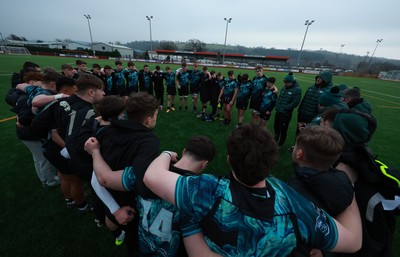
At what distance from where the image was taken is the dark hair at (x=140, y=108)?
167 cm

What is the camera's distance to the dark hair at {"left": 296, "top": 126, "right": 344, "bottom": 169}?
1.30 meters

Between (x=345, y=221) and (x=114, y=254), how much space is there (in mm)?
2699

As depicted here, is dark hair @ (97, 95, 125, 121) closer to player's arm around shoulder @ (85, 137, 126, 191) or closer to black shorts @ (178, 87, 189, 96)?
player's arm around shoulder @ (85, 137, 126, 191)

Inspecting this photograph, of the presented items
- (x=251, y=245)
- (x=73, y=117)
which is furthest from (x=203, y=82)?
(x=251, y=245)

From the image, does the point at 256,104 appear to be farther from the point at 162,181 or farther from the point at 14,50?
the point at 14,50

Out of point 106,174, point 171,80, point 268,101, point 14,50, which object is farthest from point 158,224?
point 14,50

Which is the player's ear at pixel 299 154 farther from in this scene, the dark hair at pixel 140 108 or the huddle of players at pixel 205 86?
the huddle of players at pixel 205 86

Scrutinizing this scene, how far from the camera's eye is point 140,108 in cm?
166

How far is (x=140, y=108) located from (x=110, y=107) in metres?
0.50

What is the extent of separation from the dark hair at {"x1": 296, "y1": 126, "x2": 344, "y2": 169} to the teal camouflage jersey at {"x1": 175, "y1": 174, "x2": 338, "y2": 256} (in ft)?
1.46

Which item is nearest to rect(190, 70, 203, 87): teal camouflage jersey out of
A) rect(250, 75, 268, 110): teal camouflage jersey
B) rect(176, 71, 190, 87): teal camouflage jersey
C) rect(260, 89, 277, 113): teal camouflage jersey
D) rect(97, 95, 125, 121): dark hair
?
rect(176, 71, 190, 87): teal camouflage jersey

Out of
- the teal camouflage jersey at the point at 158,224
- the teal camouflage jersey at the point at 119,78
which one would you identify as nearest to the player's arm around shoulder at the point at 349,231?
the teal camouflage jersey at the point at 158,224

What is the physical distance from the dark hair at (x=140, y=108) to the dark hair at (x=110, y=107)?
0.34 meters

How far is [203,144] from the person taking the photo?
1375 mm
